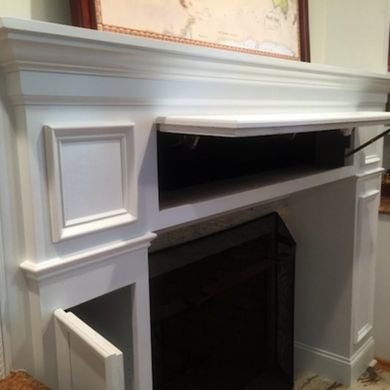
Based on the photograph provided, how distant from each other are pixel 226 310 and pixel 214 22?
3.44ft

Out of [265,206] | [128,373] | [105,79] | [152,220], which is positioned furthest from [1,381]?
[265,206]

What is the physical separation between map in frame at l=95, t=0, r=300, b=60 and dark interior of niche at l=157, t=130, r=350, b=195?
29 cm

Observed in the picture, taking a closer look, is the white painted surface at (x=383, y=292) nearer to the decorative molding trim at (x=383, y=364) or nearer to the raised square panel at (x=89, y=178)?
the decorative molding trim at (x=383, y=364)

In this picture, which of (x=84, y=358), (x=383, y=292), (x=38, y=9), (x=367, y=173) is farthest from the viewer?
(x=383, y=292)

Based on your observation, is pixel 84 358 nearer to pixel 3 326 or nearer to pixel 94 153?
pixel 3 326

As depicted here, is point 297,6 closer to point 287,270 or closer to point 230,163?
point 230,163

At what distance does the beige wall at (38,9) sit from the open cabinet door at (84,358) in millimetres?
635

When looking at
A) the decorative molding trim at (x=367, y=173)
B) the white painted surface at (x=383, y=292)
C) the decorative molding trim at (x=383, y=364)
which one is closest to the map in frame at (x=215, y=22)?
the decorative molding trim at (x=367, y=173)

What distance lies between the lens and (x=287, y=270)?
2.11m

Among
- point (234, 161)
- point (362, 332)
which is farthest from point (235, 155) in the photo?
point (362, 332)

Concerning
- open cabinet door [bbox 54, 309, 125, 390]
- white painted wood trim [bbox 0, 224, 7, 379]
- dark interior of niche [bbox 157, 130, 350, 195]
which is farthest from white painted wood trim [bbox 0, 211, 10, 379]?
dark interior of niche [bbox 157, 130, 350, 195]

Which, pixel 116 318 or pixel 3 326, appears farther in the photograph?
pixel 116 318

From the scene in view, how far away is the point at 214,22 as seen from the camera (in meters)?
1.46

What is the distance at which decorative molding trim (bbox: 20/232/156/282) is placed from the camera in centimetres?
86
